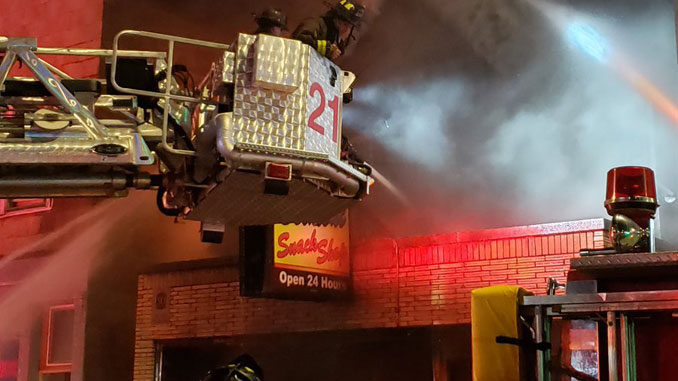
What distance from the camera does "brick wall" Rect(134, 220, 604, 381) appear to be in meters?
8.52

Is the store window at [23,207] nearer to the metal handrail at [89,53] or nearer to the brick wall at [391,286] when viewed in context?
the brick wall at [391,286]

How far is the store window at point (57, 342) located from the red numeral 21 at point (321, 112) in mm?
7266

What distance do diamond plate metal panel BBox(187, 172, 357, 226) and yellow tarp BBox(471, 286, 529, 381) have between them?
1.56m

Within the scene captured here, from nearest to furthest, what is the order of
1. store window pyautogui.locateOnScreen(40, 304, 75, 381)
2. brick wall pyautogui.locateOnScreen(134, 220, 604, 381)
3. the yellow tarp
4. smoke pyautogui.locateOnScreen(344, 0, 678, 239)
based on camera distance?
1. the yellow tarp
2. brick wall pyautogui.locateOnScreen(134, 220, 604, 381)
3. smoke pyautogui.locateOnScreen(344, 0, 678, 239)
4. store window pyautogui.locateOnScreen(40, 304, 75, 381)

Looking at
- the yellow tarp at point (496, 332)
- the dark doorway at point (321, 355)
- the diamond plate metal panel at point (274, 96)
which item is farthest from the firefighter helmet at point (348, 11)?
the dark doorway at point (321, 355)

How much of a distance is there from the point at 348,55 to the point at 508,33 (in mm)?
2232

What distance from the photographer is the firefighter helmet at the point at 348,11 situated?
19.6 ft

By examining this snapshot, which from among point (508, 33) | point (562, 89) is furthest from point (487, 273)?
point (508, 33)

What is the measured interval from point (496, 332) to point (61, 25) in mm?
10018

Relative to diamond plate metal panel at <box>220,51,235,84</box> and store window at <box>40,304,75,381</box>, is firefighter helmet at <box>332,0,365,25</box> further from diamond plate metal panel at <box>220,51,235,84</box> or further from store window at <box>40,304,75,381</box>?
store window at <box>40,304,75,381</box>

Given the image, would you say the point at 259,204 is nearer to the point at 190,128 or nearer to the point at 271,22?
the point at 190,128

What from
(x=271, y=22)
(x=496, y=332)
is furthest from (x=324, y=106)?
(x=496, y=332)

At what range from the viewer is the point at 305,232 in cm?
930

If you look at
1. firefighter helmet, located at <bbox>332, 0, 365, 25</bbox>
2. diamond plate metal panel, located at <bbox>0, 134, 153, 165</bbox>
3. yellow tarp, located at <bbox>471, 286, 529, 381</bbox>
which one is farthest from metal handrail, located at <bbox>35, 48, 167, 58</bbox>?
yellow tarp, located at <bbox>471, 286, 529, 381</bbox>
